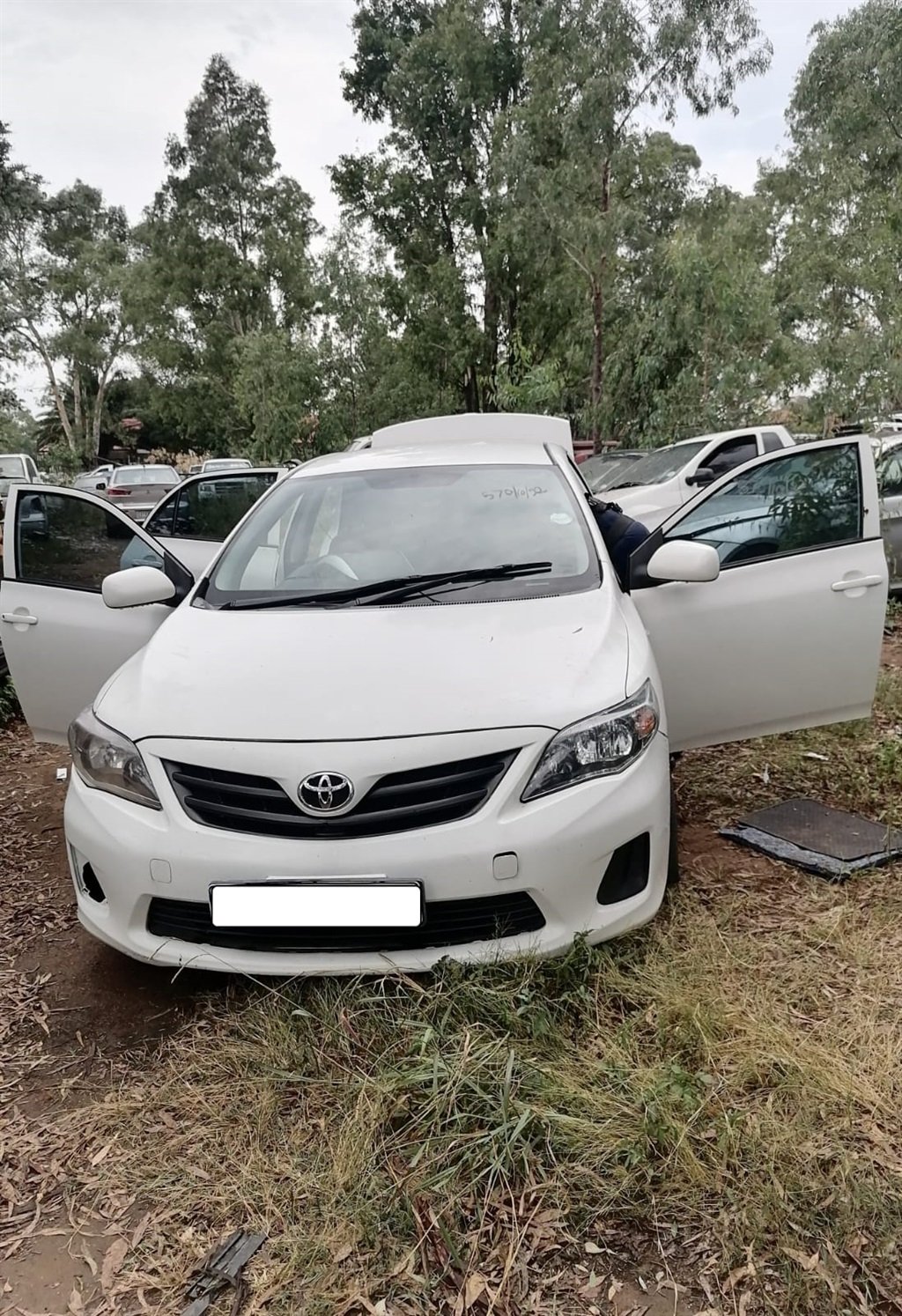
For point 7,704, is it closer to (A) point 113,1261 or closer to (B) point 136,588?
(B) point 136,588

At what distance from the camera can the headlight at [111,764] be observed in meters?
2.56

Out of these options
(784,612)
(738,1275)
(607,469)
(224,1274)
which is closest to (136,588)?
(224,1274)

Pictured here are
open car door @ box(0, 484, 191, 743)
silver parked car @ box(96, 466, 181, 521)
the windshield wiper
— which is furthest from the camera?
silver parked car @ box(96, 466, 181, 521)

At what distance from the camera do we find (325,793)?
2.35m

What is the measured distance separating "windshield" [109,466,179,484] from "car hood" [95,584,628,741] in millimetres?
18753

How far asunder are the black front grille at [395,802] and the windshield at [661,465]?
794 centimetres

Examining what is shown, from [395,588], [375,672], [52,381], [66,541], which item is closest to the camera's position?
[375,672]

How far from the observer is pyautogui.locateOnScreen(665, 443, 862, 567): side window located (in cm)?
359

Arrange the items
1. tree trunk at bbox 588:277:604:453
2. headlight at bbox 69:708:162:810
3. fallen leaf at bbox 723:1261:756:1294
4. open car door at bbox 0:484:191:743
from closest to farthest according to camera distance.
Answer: fallen leaf at bbox 723:1261:756:1294, headlight at bbox 69:708:162:810, open car door at bbox 0:484:191:743, tree trunk at bbox 588:277:604:453

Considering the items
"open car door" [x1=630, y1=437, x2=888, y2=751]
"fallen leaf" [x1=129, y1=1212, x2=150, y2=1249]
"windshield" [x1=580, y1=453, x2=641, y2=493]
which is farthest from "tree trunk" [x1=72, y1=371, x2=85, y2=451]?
"fallen leaf" [x1=129, y1=1212, x2=150, y2=1249]

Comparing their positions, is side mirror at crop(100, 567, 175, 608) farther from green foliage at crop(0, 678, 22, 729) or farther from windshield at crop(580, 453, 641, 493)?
windshield at crop(580, 453, 641, 493)

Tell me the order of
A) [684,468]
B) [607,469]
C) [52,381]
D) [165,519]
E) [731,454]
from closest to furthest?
[165,519], [684,468], [731,454], [607,469], [52,381]

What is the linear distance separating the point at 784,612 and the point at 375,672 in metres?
1.71

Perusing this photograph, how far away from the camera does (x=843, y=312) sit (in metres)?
11.4
